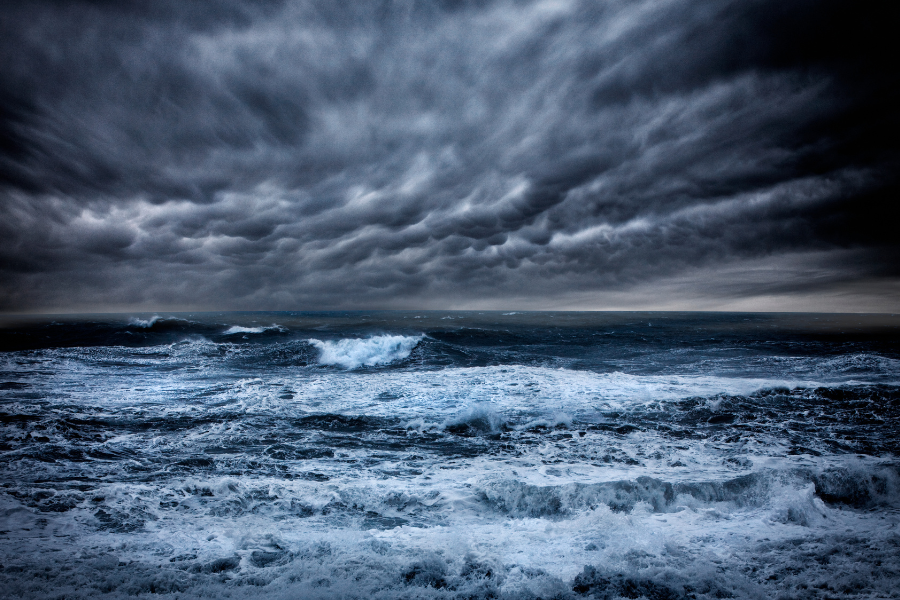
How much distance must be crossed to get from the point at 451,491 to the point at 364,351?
1724cm

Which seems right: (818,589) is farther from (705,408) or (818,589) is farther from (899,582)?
(705,408)

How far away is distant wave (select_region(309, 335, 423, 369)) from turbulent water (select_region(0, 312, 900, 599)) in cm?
787

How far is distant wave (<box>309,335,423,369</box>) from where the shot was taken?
19562 millimetres

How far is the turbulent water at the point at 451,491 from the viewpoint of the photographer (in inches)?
126

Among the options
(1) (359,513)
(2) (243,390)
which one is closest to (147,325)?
(2) (243,390)

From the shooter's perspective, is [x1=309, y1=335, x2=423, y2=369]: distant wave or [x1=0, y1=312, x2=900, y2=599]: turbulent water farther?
[x1=309, y1=335, x2=423, y2=369]: distant wave

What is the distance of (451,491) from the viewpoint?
16.6 ft

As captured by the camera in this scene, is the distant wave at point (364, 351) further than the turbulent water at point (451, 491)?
Yes

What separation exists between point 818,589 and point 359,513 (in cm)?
431

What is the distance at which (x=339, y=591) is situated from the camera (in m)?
2.99

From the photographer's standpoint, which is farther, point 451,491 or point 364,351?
point 364,351

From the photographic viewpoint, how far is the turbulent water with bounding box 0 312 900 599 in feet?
10.5

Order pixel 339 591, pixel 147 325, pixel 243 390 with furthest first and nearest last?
1. pixel 147 325
2. pixel 243 390
3. pixel 339 591

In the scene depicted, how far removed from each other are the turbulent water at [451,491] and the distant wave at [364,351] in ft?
25.8
